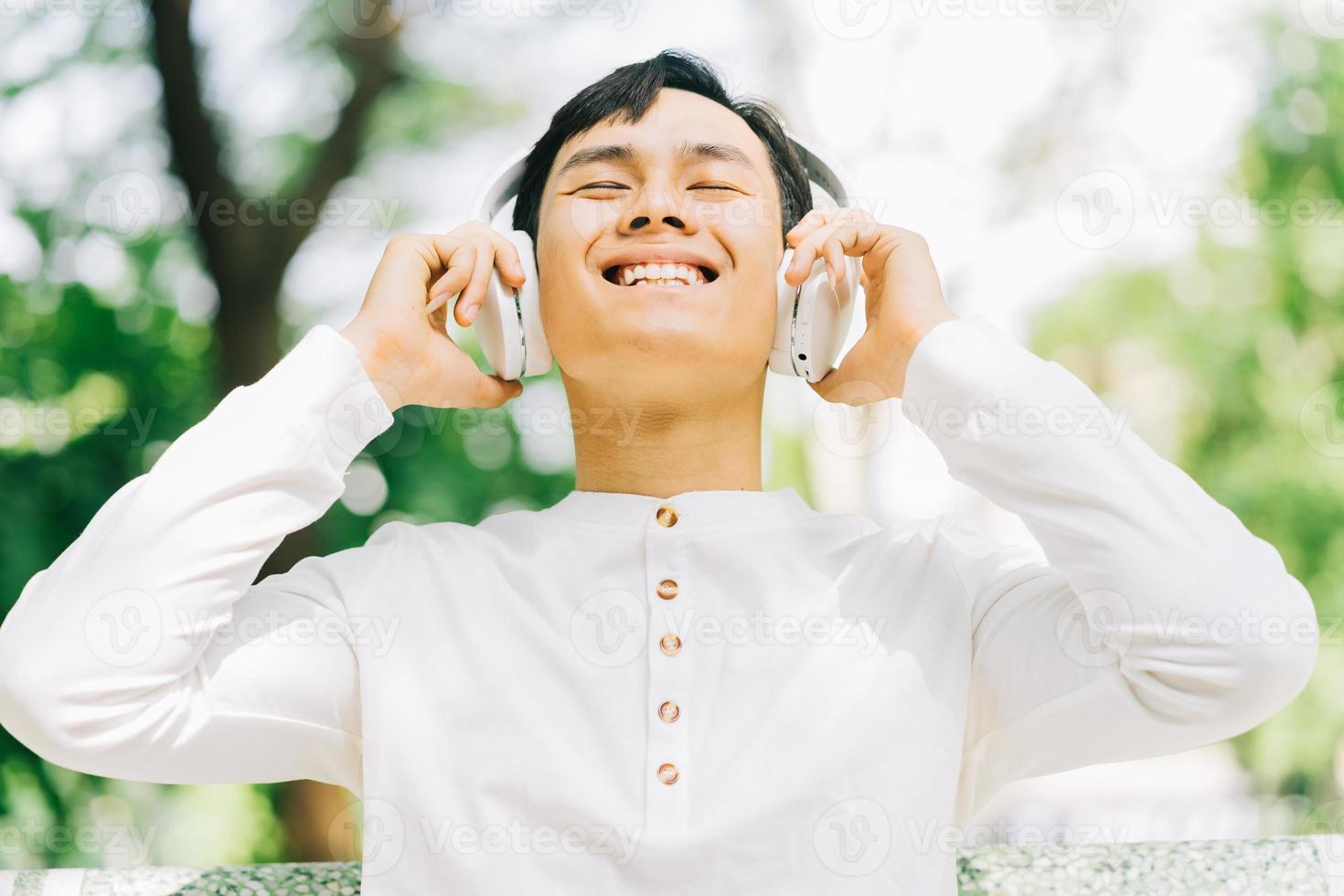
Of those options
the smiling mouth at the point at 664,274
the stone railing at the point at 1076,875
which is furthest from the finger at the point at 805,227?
the stone railing at the point at 1076,875

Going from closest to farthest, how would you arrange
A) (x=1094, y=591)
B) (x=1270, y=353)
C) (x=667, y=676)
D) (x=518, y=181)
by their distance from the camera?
1. (x=1094, y=591)
2. (x=667, y=676)
3. (x=518, y=181)
4. (x=1270, y=353)

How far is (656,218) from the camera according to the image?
1606 mm

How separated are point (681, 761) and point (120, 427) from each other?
3712mm

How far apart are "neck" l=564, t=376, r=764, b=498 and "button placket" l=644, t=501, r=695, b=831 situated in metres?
0.11

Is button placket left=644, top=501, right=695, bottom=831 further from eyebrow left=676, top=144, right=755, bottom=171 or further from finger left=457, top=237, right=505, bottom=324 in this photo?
eyebrow left=676, top=144, right=755, bottom=171

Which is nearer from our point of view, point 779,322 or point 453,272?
point 453,272

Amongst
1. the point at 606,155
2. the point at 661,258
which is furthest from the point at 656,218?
the point at 606,155

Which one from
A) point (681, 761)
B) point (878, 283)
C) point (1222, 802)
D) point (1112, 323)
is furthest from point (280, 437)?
point (1222, 802)

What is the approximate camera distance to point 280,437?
136 cm

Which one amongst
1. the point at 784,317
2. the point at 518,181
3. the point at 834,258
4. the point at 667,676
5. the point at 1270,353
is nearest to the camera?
the point at 667,676

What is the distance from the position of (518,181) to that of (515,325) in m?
0.34

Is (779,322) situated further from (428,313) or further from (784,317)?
(428,313)

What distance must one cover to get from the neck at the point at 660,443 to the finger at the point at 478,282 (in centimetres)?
20

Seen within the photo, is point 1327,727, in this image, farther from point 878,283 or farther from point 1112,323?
point 878,283
